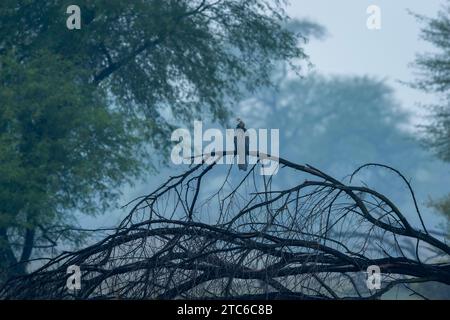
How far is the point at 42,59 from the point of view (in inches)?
872

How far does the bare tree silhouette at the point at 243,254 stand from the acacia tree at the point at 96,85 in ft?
41.3

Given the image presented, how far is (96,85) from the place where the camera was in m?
24.6

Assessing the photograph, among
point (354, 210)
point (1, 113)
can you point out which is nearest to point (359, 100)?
point (1, 113)

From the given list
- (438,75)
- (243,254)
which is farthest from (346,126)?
(243,254)

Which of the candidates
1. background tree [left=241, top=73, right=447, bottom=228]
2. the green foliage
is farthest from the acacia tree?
background tree [left=241, top=73, right=447, bottom=228]

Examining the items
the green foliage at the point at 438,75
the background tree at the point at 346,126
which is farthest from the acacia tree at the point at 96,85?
the background tree at the point at 346,126

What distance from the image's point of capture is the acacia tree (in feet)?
69.7

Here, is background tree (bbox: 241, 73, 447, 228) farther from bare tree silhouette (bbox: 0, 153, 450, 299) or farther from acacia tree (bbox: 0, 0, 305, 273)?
bare tree silhouette (bbox: 0, 153, 450, 299)

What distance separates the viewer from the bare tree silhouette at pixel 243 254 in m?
6.57

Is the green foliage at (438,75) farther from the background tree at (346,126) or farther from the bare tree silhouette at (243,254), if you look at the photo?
the background tree at (346,126)

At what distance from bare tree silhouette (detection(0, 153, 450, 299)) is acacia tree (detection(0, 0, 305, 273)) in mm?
12578
